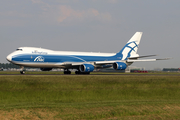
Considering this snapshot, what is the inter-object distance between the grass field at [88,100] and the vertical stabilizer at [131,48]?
30.2m

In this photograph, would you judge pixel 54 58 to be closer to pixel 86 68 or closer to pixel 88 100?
pixel 86 68

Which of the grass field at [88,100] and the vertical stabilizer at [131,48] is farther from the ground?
the vertical stabilizer at [131,48]

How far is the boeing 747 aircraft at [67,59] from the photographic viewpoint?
165 ft

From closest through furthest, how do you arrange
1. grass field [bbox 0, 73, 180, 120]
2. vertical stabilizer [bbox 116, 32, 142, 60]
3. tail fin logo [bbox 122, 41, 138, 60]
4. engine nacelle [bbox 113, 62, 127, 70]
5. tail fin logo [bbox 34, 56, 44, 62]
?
grass field [bbox 0, 73, 180, 120]
tail fin logo [bbox 34, 56, 44, 62]
engine nacelle [bbox 113, 62, 127, 70]
vertical stabilizer [bbox 116, 32, 142, 60]
tail fin logo [bbox 122, 41, 138, 60]

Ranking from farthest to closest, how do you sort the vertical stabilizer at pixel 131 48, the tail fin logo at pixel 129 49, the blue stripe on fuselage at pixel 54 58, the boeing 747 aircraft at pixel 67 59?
1. the tail fin logo at pixel 129 49
2. the vertical stabilizer at pixel 131 48
3. the boeing 747 aircraft at pixel 67 59
4. the blue stripe on fuselage at pixel 54 58

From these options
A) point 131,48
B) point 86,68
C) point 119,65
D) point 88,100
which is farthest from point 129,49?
point 88,100

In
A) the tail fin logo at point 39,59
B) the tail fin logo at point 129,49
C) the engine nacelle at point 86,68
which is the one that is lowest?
the engine nacelle at point 86,68

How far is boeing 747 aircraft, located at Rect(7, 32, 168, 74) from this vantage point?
5041 centimetres

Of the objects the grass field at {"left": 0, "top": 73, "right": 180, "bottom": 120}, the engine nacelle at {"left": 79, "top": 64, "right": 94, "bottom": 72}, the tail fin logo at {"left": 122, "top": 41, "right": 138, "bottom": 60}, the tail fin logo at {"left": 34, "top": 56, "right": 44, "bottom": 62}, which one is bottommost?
the grass field at {"left": 0, "top": 73, "right": 180, "bottom": 120}

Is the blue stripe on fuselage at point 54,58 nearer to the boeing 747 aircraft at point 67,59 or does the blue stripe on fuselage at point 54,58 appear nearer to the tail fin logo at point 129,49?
the boeing 747 aircraft at point 67,59

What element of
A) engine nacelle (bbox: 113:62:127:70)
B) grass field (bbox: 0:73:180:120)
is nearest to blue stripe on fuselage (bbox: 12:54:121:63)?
engine nacelle (bbox: 113:62:127:70)

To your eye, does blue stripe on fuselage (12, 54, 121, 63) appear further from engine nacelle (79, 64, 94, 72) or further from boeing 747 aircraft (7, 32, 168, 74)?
engine nacelle (79, 64, 94, 72)

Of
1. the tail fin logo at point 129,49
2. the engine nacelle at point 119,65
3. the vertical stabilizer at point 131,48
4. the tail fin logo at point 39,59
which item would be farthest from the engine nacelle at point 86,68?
the tail fin logo at point 129,49

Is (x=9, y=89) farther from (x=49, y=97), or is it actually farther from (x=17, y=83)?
(x=49, y=97)
